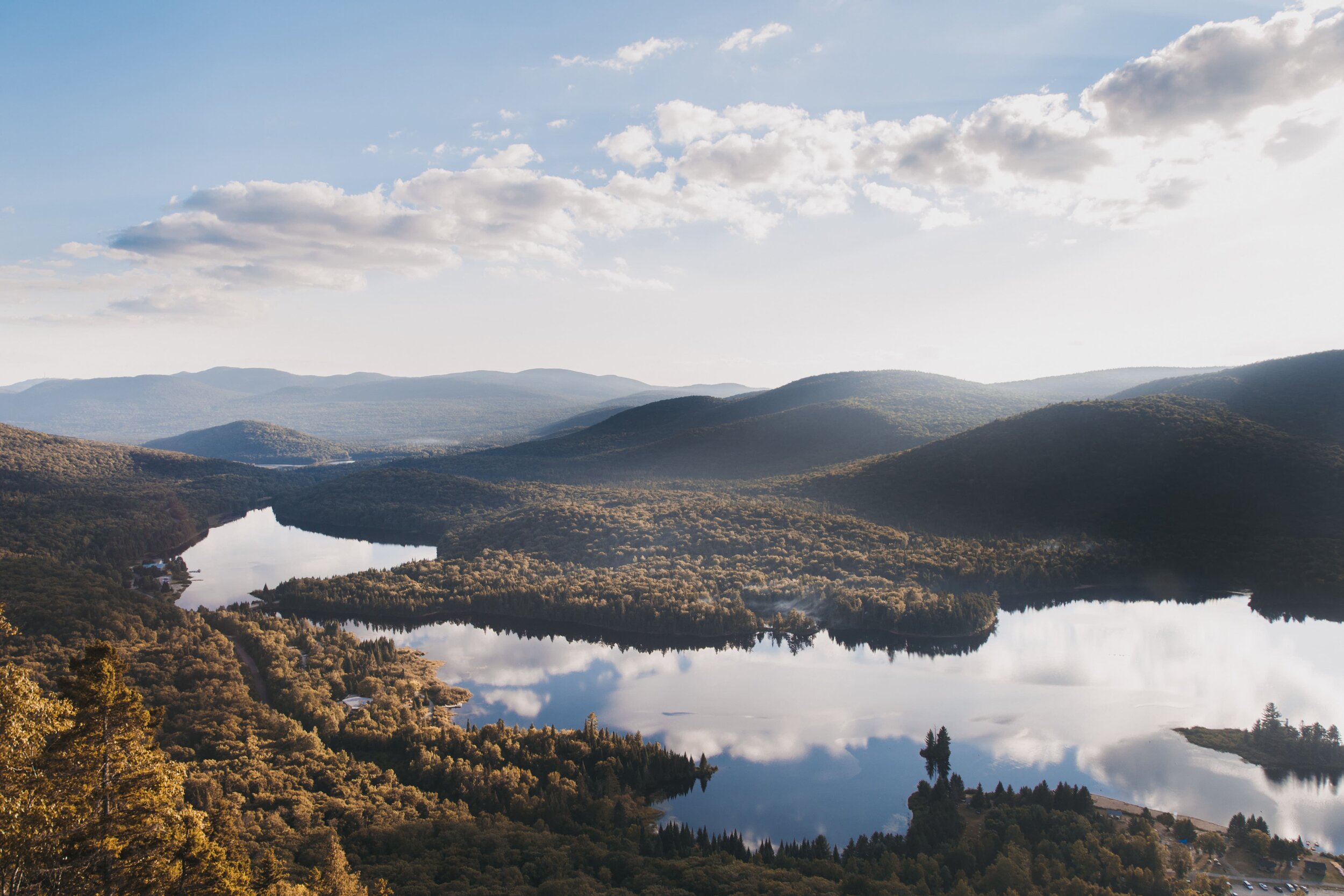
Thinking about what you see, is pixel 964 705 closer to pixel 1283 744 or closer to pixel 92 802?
pixel 1283 744

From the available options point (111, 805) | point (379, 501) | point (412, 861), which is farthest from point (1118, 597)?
point (379, 501)

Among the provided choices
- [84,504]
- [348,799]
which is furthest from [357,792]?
[84,504]

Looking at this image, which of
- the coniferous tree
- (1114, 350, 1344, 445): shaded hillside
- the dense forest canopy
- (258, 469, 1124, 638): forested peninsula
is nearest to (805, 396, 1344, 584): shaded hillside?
the dense forest canopy

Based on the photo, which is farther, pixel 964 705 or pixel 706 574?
pixel 706 574

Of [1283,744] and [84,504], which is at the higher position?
[84,504]

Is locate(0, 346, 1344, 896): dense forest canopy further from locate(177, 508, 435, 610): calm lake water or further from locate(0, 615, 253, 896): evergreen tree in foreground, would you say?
locate(177, 508, 435, 610): calm lake water

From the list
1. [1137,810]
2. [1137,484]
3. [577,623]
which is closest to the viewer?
[1137,810]

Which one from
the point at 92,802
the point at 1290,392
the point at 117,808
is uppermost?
the point at 1290,392
